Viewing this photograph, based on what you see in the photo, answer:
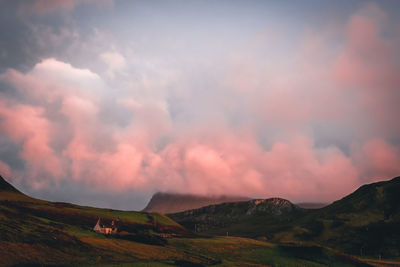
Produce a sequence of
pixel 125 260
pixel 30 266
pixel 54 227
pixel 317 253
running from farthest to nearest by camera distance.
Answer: pixel 317 253
pixel 54 227
pixel 125 260
pixel 30 266

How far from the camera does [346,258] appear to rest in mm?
153125

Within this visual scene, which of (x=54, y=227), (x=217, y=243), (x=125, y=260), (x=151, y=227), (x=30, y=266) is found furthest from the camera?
(x=151, y=227)

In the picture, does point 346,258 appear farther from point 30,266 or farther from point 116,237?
point 30,266

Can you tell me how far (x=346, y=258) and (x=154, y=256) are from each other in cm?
9248

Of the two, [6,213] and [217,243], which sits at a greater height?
[6,213]

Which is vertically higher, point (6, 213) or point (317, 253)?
point (6, 213)

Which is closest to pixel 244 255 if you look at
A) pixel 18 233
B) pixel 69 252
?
pixel 69 252

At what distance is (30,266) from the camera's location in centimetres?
7819

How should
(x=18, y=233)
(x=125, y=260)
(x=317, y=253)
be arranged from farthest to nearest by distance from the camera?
1. (x=317, y=253)
2. (x=18, y=233)
3. (x=125, y=260)

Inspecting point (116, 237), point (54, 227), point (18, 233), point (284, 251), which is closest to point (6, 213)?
point (54, 227)

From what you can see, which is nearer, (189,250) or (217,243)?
(189,250)

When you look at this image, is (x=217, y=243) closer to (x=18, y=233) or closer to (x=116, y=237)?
(x=116, y=237)

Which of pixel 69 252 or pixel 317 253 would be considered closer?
pixel 69 252

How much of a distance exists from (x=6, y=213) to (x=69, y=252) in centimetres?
5218
